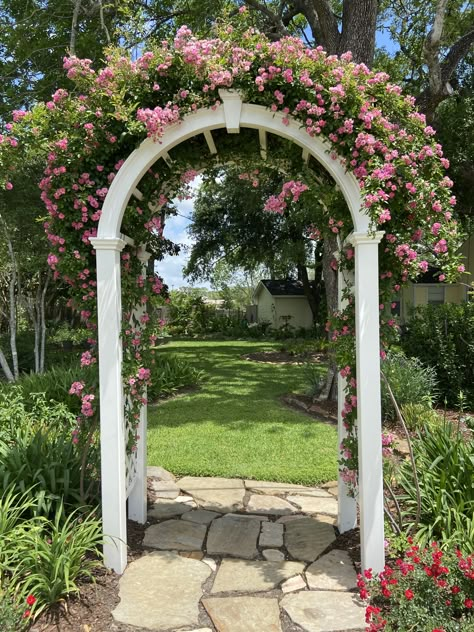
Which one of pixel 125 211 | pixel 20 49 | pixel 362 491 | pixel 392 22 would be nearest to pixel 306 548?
pixel 362 491

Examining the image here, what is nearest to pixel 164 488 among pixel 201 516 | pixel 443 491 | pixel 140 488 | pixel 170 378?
pixel 201 516

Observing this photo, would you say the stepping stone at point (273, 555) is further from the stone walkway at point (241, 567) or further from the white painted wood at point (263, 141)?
the white painted wood at point (263, 141)

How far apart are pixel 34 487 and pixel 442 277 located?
291 centimetres

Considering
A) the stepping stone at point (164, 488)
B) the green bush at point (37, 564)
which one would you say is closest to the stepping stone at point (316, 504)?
the stepping stone at point (164, 488)

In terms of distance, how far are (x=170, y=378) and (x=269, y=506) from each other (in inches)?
191

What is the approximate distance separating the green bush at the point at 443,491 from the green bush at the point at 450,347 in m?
3.75

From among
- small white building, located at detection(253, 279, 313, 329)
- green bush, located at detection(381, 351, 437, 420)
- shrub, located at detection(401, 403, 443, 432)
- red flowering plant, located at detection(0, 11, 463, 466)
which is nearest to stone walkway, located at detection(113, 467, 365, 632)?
red flowering plant, located at detection(0, 11, 463, 466)

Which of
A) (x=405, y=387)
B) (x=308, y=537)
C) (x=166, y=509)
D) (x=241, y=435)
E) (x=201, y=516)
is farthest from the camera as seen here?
(x=405, y=387)

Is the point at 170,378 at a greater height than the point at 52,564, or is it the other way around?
the point at 170,378

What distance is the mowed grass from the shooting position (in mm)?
4996

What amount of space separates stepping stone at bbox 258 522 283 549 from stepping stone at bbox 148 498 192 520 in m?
0.69

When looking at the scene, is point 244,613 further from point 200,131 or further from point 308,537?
point 200,131

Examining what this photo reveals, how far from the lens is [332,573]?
9.84ft

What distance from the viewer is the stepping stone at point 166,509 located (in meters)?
3.87
